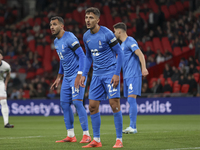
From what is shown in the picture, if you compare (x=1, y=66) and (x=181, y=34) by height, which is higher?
(x=181, y=34)

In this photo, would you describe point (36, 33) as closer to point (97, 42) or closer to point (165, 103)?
point (165, 103)

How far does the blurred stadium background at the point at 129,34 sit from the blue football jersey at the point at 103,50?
1149cm

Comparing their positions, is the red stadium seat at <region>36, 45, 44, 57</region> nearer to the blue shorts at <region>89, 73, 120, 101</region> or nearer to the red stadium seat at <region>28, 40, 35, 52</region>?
the red stadium seat at <region>28, 40, 35, 52</region>

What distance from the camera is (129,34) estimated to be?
77.4ft

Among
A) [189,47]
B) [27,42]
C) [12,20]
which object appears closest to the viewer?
[189,47]

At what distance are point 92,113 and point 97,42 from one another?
1.20m

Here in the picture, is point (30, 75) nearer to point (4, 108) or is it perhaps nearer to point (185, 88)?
point (185, 88)

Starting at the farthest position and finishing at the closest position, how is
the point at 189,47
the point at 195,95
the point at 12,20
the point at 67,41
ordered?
the point at 12,20, the point at 189,47, the point at 195,95, the point at 67,41

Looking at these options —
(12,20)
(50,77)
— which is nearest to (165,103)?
(50,77)

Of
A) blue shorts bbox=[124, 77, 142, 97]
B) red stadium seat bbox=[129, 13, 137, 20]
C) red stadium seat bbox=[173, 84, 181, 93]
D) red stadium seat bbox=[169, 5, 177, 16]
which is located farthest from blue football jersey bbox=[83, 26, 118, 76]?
red stadium seat bbox=[169, 5, 177, 16]

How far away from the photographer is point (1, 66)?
11562 mm

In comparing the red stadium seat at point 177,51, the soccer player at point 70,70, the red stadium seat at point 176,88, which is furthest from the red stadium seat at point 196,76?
A: the soccer player at point 70,70

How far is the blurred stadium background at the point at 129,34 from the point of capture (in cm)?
1858

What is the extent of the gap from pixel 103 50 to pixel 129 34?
17.4m
